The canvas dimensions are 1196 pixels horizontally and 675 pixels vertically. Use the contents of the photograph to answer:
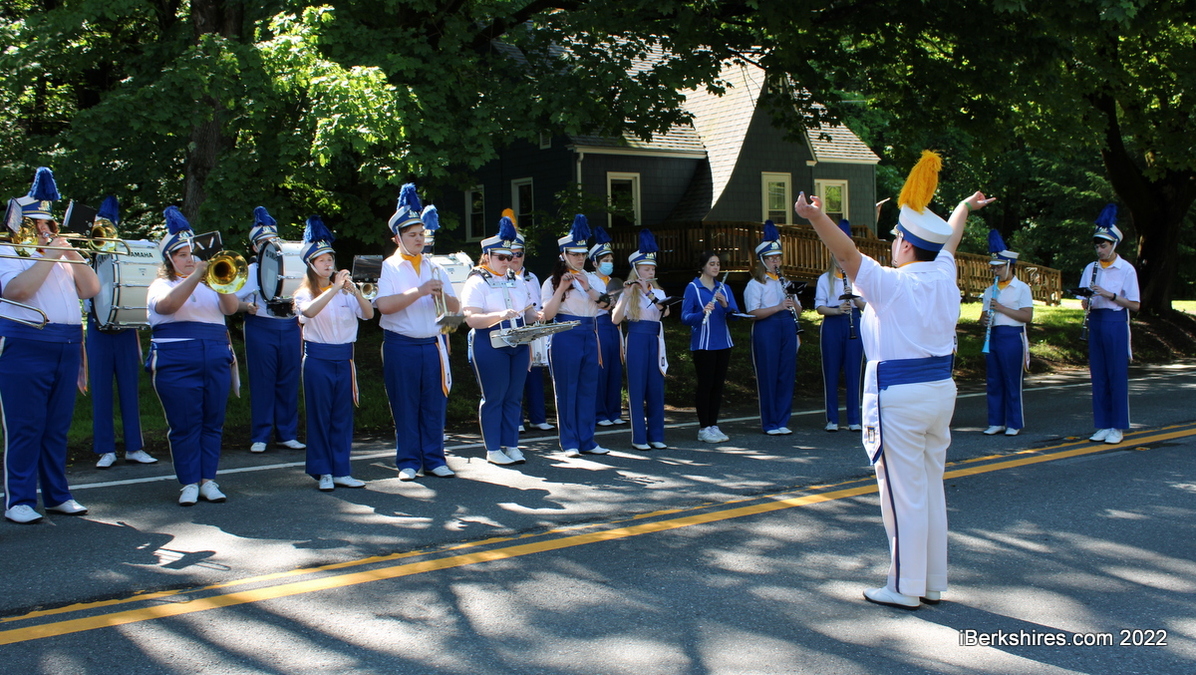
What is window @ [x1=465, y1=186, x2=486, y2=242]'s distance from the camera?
30031 millimetres

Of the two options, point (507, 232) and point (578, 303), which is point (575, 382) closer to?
point (578, 303)

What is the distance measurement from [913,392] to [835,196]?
29095 mm

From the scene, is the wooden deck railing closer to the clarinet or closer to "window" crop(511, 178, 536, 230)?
"window" crop(511, 178, 536, 230)

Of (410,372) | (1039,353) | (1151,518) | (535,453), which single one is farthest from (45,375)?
(1039,353)

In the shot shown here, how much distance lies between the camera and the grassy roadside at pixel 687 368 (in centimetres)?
1115

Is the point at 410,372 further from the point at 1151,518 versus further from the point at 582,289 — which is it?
the point at 1151,518

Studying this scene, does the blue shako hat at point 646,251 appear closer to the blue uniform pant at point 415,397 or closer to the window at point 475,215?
the blue uniform pant at point 415,397

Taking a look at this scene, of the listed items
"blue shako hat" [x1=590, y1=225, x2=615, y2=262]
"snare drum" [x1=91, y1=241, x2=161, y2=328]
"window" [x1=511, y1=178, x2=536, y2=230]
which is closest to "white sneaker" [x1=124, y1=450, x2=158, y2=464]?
"snare drum" [x1=91, y1=241, x2=161, y2=328]

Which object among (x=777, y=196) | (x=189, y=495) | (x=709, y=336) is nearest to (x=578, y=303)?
(x=709, y=336)

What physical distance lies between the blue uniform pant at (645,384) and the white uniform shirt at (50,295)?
500 centimetres

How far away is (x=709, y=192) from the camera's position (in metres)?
28.7

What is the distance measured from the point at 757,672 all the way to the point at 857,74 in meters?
13.7

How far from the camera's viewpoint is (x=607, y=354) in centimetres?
1169

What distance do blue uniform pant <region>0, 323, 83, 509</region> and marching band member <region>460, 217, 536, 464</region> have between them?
3.27 metres
